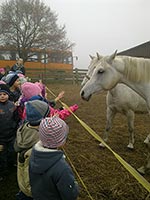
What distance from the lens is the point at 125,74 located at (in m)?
3.61

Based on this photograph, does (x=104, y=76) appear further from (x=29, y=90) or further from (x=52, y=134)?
(x=52, y=134)

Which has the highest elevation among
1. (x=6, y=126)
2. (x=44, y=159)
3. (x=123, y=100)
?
(x=44, y=159)

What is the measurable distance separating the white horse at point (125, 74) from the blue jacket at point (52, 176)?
2141 millimetres

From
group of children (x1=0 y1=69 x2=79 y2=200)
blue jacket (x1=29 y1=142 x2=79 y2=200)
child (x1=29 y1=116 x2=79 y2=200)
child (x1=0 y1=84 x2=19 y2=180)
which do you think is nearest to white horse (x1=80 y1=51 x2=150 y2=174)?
group of children (x1=0 y1=69 x2=79 y2=200)

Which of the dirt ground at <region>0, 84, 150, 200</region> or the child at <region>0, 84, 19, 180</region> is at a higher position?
the child at <region>0, 84, 19, 180</region>

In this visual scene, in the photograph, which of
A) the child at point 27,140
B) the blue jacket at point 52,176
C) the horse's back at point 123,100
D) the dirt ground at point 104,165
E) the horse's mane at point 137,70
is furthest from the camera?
the horse's back at point 123,100

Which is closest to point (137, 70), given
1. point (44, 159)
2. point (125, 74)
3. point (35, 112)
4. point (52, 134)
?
point (125, 74)

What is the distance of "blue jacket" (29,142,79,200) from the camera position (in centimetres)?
161

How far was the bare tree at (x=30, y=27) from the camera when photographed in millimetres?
27844

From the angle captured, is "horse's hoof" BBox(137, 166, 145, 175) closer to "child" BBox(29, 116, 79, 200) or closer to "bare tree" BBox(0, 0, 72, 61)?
"child" BBox(29, 116, 79, 200)

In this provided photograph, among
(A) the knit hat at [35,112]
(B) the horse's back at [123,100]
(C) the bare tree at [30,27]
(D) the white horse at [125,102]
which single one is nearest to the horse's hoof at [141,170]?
(D) the white horse at [125,102]

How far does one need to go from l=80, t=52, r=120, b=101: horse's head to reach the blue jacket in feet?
6.99

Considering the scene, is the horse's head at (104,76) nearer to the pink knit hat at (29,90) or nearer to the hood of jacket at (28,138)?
the pink knit hat at (29,90)

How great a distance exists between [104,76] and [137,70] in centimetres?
50
